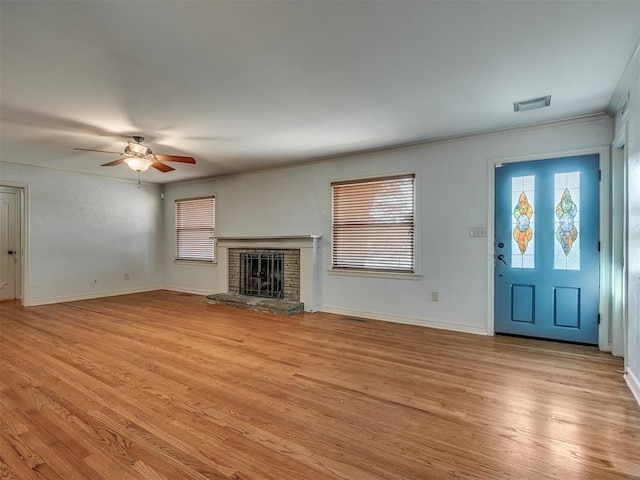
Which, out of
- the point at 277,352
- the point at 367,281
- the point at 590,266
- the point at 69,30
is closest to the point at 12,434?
the point at 277,352

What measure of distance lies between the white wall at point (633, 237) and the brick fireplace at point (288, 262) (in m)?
3.65

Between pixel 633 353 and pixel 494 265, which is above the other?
pixel 494 265

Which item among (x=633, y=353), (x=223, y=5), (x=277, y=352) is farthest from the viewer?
(x=277, y=352)

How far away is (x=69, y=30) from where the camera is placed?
6.75 ft

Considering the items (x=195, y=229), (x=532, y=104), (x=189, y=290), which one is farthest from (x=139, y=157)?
(x=532, y=104)

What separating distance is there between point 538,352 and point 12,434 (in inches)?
170

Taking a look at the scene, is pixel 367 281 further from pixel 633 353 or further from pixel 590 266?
pixel 633 353

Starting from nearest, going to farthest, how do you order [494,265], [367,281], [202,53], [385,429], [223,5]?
[223,5], [385,429], [202,53], [494,265], [367,281]

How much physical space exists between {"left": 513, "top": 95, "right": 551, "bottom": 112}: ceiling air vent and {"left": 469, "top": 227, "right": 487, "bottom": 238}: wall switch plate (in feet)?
4.55

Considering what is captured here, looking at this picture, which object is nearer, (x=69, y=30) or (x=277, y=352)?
(x=69, y=30)

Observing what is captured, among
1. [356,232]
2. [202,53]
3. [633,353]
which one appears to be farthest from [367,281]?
[202,53]

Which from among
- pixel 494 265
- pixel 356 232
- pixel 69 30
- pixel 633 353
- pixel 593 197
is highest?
pixel 69 30

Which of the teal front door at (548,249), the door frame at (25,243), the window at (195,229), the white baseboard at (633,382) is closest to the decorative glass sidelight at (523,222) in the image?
the teal front door at (548,249)

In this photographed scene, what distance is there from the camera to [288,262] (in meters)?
5.55
